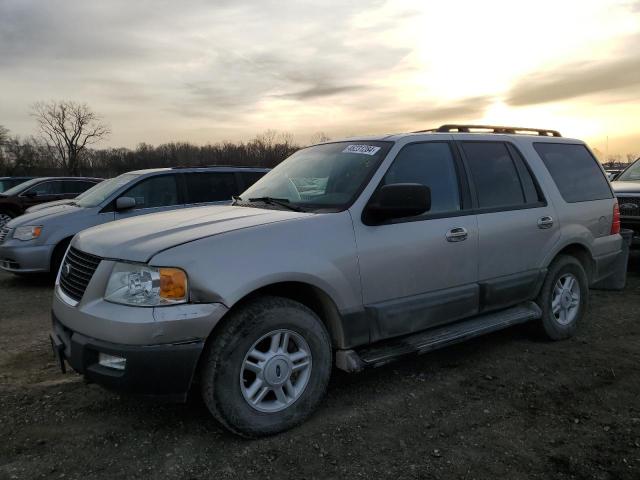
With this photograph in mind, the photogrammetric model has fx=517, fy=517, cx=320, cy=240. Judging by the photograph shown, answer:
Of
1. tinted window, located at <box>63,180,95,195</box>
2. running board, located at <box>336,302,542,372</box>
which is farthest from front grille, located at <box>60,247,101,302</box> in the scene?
tinted window, located at <box>63,180,95,195</box>

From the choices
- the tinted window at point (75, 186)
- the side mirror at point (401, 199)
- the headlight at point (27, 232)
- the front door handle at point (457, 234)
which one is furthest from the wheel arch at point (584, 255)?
the tinted window at point (75, 186)

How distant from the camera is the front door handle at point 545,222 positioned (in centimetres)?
447

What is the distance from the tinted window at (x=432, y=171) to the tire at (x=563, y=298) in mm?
1410

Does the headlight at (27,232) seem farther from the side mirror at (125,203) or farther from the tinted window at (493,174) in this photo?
the tinted window at (493,174)

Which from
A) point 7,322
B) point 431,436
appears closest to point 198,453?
point 431,436

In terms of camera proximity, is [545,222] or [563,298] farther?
[563,298]

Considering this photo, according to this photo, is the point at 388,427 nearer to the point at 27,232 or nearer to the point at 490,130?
the point at 490,130

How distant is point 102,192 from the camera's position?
8.00m

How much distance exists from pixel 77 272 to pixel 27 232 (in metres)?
4.85

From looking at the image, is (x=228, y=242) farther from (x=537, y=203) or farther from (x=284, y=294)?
(x=537, y=203)

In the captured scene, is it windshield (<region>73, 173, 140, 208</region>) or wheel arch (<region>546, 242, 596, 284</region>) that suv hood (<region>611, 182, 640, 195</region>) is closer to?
wheel arch (<region>546, 242, 596, 284</region>)

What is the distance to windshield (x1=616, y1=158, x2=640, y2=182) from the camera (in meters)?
9.12

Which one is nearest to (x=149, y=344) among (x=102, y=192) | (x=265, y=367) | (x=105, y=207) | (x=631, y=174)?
(x=265, y=367)

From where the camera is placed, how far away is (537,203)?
454 centimetres
